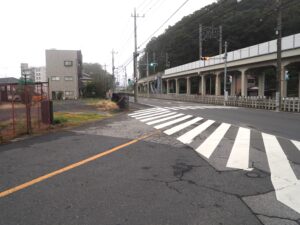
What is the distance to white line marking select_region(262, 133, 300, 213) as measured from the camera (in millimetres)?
4363

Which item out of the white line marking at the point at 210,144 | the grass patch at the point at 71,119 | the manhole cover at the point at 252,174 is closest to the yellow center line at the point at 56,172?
the white line marking at the point at 210,144

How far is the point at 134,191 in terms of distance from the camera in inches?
185

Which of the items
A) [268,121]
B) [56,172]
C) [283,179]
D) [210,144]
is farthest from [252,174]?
[268,121]

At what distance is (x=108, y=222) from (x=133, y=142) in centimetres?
563

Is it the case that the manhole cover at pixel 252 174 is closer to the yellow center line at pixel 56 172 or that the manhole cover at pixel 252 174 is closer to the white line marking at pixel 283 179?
the white line marking at pixel 283 179

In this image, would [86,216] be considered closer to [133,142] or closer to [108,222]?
[108,222]

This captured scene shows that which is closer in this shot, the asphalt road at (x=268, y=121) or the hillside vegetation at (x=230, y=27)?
the asphalt road at (x=268, y=121)

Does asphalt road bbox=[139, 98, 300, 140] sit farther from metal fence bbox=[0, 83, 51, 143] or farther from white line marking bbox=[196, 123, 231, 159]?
metal fence bbox=[0, 83, 51, 143]

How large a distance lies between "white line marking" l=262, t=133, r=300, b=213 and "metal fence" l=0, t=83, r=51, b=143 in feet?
28.6

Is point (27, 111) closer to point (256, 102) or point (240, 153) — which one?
point (240, 153)

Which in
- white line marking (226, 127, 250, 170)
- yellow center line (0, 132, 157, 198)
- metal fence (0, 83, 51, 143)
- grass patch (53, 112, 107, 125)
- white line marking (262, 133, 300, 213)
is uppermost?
metal fence (0, 83, 51, 143)

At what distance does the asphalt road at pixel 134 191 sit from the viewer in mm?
3750

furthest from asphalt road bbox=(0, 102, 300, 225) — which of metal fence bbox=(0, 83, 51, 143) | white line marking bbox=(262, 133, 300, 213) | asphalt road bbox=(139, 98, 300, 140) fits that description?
asphalt road bbox=(139, 98, 300, 140)

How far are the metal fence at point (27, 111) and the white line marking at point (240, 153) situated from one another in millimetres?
7753
